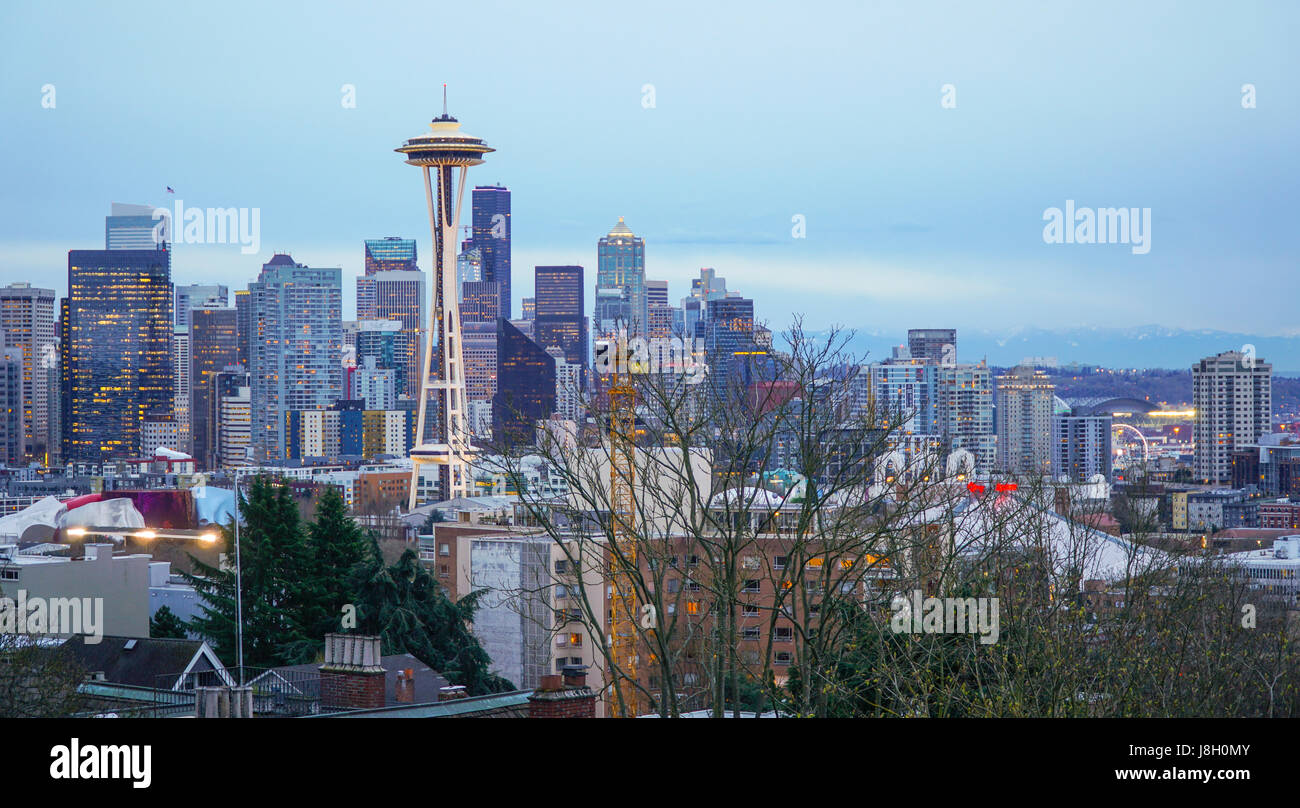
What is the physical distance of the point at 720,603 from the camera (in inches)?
320

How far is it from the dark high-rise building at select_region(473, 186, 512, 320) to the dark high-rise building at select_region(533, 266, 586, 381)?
1065 cm

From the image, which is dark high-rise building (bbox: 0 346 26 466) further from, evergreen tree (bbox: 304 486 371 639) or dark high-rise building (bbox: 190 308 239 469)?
evergreen tree (bbox: 304 486 371 639)

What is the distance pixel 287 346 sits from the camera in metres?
79.2

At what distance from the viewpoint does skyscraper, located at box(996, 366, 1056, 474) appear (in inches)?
1925

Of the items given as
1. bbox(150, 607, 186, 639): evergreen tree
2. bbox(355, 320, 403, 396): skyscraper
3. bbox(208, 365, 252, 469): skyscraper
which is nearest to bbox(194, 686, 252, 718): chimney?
bbox(150, 607, 186, 639): evergreen tree

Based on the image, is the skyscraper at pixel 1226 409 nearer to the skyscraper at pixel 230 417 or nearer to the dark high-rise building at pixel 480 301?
the dark high-rise building at pixel 480 301

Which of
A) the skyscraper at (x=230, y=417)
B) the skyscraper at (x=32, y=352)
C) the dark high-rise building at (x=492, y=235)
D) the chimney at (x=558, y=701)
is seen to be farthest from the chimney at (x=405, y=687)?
the dark high-rise building at (x=492, y=235)

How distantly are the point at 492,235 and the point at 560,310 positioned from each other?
15.8 m

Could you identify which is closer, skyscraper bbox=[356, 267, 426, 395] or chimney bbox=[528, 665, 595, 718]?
chimney bbox=[528, 665, 595, 718]

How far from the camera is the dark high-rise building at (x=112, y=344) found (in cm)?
6012

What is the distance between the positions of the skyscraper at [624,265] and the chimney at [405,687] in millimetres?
41473
